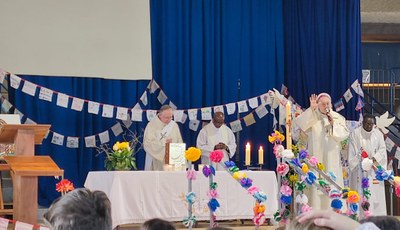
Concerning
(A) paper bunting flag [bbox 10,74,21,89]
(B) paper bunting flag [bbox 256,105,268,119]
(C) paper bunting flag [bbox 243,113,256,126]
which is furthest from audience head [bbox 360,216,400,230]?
(B) paper bunting flag [bbox 256,105,268,119]

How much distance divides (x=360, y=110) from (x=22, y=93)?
15.8 ft

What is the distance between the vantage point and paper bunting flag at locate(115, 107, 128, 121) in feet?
32.5

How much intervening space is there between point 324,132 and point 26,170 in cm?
541

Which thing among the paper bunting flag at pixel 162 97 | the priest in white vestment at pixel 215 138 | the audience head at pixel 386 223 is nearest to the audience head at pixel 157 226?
the audience head at pixel 386 223

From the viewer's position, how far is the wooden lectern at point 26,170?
12.9ft

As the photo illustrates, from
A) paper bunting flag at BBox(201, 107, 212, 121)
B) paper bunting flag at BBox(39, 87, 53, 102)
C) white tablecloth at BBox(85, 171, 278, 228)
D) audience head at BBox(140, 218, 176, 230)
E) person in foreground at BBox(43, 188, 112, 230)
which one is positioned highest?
paper bunting flag at BBox(39, 87, 53, 102)

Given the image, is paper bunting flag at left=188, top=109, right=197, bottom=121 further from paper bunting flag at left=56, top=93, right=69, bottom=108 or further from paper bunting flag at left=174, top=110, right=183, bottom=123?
paper bunting flag at left=56, top=93, right=69, bottom=108

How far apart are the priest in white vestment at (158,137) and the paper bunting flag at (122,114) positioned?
1138mm

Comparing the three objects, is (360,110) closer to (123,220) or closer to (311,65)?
(311,65)

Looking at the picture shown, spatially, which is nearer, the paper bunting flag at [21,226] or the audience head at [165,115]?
the paper bunting flag at [21,226]

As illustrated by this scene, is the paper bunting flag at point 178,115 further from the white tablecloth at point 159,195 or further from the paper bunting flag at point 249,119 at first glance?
the white tablecloth at point 159,195

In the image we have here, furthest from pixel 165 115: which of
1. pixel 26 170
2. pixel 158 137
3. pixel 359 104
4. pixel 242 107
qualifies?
pixel 26 170

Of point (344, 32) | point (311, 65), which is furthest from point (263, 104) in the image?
point (344, 32)

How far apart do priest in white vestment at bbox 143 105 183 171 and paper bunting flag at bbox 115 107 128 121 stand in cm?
114
